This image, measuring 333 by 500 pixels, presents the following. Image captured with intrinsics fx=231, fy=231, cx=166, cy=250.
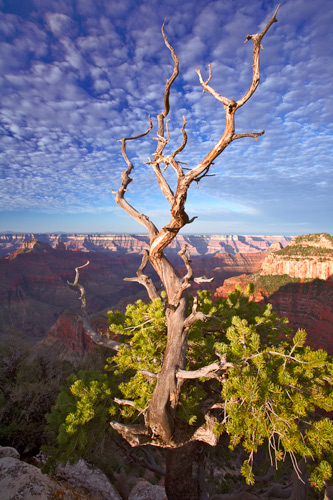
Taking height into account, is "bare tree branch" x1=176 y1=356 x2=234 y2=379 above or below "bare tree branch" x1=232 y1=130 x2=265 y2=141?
below

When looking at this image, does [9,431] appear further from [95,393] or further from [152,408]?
[152,408]

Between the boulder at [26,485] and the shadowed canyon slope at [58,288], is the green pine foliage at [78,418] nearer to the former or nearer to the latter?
the boulder at [26,485]

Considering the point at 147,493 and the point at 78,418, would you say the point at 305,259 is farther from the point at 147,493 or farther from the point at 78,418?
the point at 78,418

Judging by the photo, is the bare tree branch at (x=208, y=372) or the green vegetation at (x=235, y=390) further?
the bare tree branch at (x=208, y=372)

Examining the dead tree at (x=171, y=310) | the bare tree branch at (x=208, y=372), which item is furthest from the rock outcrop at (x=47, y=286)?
the bare tree branch at (x=208, y=372)

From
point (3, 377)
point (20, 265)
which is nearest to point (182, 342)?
point (3, 377)

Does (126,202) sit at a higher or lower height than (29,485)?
higher

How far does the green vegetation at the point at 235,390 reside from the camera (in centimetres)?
508

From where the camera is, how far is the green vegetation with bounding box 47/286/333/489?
16.7ft

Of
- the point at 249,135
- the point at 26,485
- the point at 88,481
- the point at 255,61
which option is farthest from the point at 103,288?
the point at 255,61

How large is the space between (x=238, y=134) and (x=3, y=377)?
18583 millimetres

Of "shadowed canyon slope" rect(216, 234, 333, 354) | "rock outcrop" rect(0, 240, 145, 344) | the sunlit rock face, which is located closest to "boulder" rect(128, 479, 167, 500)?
"shadowed canyon slope" rect(216, 234, 333, 354)

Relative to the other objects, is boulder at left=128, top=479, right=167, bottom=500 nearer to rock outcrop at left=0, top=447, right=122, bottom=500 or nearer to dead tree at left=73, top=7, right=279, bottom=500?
rock outcrop at left=0, top=447, right=122, bottom=500

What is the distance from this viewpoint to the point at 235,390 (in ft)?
18.7
